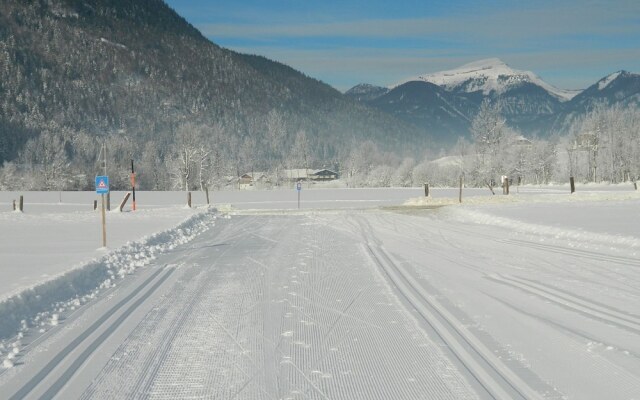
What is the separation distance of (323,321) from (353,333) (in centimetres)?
68

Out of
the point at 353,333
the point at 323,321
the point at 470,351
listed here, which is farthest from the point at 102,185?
the point at 470,351

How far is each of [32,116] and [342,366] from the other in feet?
573

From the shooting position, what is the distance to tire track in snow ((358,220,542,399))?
5.08 metres

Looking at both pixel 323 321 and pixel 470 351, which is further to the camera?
pixel 323 321

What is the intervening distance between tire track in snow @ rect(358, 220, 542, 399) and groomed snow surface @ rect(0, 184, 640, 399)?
2 centimetres

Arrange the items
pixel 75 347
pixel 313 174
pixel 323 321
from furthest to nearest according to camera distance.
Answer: pixel 313 174 → pixel 323 321 → pixel 75 347

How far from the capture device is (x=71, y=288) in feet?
31.4

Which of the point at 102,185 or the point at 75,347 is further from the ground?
the point at 102,185

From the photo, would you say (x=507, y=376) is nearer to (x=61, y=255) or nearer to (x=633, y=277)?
(x=633, y=277)

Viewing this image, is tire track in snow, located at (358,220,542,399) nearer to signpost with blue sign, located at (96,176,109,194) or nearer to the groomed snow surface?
the groomed snow surface

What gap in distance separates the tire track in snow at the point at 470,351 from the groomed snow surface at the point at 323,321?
0.9 inches

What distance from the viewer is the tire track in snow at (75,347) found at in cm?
514

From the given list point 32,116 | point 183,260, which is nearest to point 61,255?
point 183,260

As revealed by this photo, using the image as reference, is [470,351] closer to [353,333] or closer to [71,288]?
[353,333]
